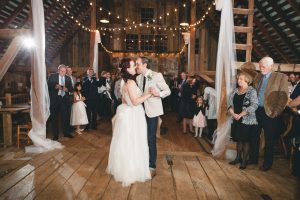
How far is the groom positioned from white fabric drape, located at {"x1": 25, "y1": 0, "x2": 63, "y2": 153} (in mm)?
2064

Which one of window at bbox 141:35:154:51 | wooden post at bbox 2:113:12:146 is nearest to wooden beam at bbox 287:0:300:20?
wooden post at bbox 2:113:12:146

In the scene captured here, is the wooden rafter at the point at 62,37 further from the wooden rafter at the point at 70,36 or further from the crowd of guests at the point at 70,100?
the crowd of guests at the point at 70,100

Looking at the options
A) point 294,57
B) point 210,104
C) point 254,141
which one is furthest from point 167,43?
point 254,141

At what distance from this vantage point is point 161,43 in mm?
15836

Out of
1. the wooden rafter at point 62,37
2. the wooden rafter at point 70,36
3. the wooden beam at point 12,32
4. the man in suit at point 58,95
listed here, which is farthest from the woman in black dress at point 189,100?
the wooden rafter at point 62,37

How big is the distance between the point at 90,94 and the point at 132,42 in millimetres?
9419

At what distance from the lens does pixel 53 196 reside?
3.07 m

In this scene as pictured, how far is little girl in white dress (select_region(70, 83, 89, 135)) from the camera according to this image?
6613mm

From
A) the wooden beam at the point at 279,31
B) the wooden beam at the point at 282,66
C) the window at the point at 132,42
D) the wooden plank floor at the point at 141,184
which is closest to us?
the wooden plank floor at the point at 141,184

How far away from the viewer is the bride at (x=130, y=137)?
3490mm

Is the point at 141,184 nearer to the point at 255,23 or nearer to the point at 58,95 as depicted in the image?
the point at 58,95

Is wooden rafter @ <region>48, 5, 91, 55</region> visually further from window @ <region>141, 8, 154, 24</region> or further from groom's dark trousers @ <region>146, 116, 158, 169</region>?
groom's dark trousers @ <region>146, 116, 158, 169</region>

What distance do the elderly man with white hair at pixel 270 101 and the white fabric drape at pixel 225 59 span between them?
1.64 feet

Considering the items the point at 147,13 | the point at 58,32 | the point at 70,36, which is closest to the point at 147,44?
the point at 147,13
